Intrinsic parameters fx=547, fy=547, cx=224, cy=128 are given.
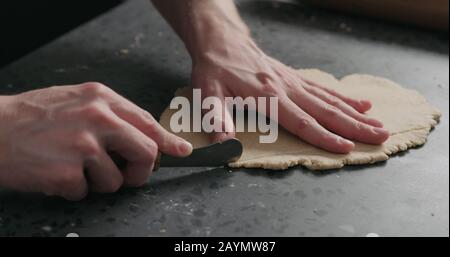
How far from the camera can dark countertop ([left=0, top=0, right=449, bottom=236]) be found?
2.34ft

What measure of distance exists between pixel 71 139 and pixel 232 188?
24cm

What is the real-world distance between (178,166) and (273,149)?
0.15m

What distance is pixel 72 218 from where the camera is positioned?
28.0 inches

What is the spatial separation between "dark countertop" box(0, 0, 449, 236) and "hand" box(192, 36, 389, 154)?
6 cm

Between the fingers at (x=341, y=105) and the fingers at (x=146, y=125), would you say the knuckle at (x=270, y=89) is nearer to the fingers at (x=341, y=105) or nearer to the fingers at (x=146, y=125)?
the fingers at (x=341, y=105)

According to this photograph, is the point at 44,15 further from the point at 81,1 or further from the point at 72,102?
the point at 72,102

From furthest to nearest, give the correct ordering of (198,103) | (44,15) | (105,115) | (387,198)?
(44,15) → (198,103) → (387,198) → (105,115)

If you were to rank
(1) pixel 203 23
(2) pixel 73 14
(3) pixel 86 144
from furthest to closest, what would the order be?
1. (2) pixel 73 14
2. (1) pixel 203 23
3. (3) pixel 86 144

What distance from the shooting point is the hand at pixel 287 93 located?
34.0 inches

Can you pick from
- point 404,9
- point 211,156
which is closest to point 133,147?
point 211,156

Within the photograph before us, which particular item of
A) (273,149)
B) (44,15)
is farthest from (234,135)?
(44,15)

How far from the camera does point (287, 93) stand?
0.92 meters

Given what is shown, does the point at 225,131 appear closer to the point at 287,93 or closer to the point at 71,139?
the point at 287,93

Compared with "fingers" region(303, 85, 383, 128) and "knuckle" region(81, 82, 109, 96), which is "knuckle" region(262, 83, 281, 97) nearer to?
"fingers" region(303, 85, 383, 128)
